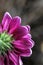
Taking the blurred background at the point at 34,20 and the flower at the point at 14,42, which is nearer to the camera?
the flower at the point at 14,42

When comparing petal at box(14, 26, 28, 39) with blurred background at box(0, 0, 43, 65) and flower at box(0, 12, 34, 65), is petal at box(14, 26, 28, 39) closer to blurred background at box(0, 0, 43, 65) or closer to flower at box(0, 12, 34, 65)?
flower at box(0, 12, 34, 65)

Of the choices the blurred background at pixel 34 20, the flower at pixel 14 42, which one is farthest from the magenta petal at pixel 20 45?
the blurred background at pixel 34 20

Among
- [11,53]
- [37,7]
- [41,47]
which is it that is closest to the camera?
[11,53]

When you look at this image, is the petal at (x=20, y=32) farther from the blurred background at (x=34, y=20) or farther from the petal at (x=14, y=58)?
the blurred background at (x=34, y=20)

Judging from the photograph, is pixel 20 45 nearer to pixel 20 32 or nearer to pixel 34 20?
pixel 20 32

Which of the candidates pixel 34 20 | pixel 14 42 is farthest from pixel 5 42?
pixel 34 20

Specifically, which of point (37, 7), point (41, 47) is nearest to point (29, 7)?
point (37, 7)

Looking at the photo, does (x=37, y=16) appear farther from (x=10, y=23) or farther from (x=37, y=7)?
(x=10, y=23)

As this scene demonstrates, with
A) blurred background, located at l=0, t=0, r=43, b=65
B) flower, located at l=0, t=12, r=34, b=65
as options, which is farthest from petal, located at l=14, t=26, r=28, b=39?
blurred background, located at l=0, t=0, r=43, b=65
